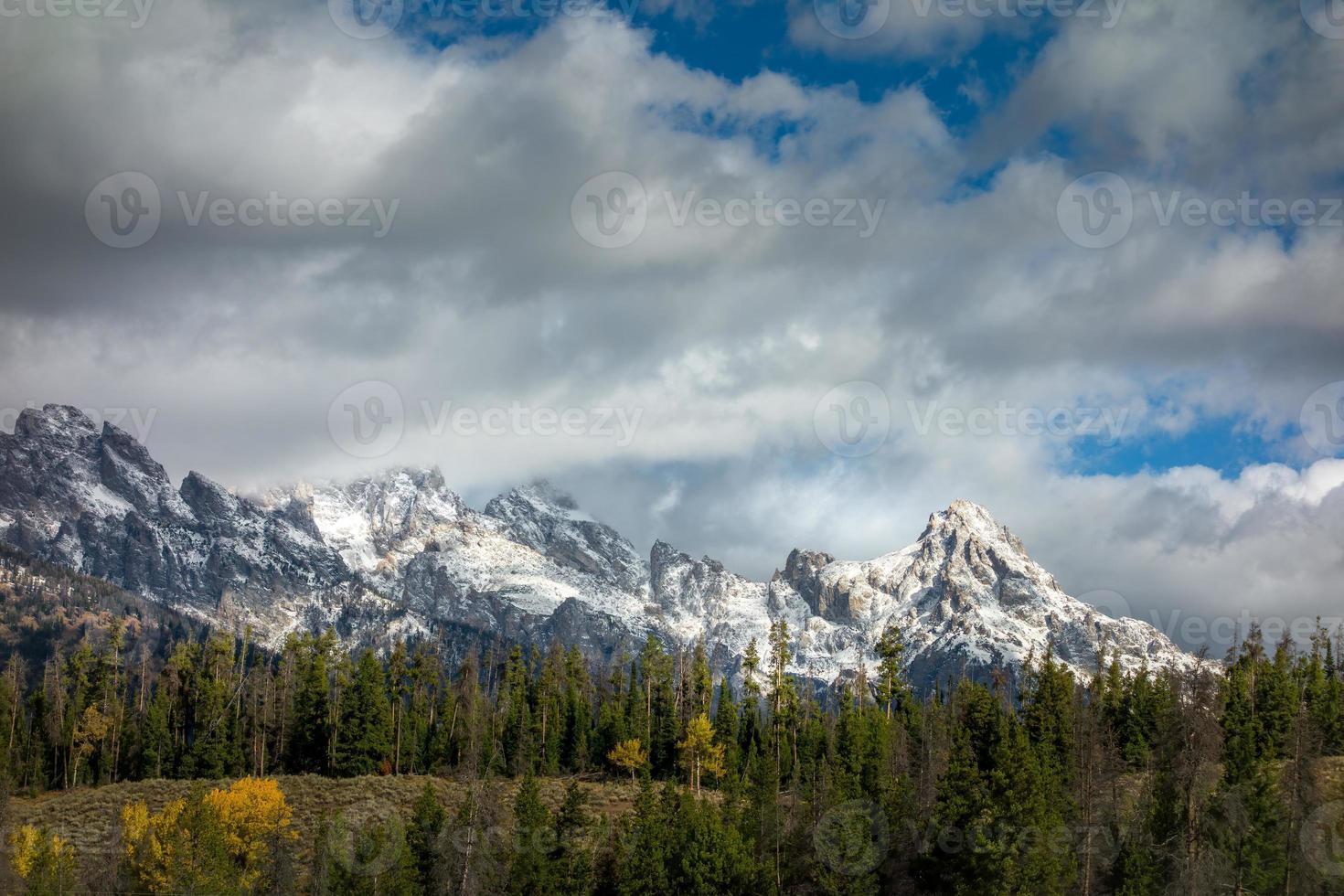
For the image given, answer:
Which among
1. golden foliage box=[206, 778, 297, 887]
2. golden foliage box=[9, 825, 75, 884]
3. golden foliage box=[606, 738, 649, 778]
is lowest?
golden foliage box=[9, 825, 75, 884]

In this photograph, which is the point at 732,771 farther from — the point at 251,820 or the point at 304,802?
the point at 251,820

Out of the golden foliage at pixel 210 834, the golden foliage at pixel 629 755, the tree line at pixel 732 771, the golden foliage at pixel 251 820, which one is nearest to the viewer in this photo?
the tree line at pixel 732 771

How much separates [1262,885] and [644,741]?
2425 inches

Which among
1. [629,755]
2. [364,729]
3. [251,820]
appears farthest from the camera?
[629,755]

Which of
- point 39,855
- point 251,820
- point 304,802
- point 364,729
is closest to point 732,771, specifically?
point 364,729

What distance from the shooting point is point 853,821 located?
7431 cm

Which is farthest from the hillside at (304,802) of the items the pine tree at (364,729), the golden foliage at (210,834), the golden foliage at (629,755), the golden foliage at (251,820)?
the pine tree at (364,729)

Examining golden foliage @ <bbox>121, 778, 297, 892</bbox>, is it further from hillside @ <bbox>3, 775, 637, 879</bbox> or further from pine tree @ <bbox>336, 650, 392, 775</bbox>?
pine tree @ <bbox>336, 650, 392, 775</bbox>

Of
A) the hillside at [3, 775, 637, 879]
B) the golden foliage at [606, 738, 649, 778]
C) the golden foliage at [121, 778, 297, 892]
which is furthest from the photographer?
the golden foliage at [606, 738, 649, 778]

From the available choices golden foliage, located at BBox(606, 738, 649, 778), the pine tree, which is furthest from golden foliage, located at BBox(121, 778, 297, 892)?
golden foliage, located at BBox(606, 738, 649, 778)

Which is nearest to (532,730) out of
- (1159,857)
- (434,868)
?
(434,868)

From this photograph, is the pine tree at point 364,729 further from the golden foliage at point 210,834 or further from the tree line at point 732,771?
the golden foliage at point 210,834

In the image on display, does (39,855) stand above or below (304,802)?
below

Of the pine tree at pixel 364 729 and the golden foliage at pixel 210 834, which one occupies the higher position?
the pine tree at pixel 364 729
